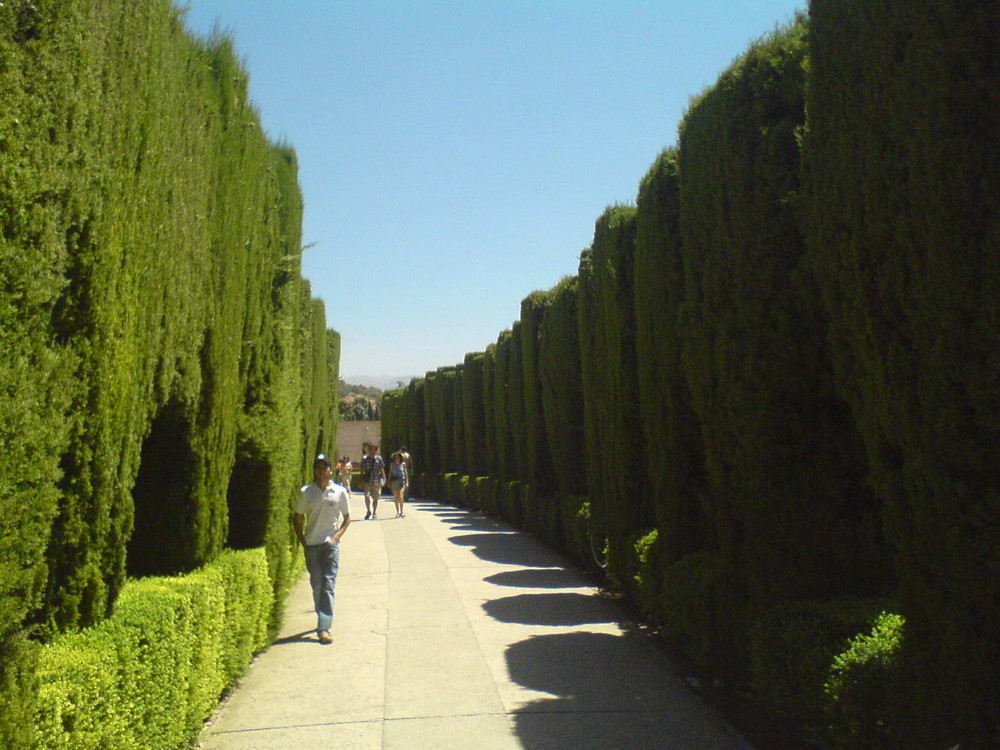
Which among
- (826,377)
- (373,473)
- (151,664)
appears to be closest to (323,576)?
(151,664)

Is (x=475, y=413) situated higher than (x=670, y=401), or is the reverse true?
(x=475, y=413)

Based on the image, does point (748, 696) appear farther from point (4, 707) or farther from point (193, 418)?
point (4, 707)

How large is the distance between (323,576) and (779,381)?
501cm

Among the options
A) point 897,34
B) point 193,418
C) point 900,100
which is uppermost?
point 897,34

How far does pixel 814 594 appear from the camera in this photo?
576 cm

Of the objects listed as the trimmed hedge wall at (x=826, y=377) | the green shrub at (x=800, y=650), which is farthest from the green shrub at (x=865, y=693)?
the green shrub at (x=800, y=650)

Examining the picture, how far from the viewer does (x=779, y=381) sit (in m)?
5.75

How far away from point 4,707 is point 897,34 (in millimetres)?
4242

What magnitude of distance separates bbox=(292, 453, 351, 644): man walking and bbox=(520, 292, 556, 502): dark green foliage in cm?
774

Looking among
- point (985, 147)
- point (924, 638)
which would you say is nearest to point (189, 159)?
point (985, 147)

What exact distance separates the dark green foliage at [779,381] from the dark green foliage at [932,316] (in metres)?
1.50

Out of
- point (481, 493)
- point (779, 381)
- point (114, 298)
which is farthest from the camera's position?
point (481, 493)

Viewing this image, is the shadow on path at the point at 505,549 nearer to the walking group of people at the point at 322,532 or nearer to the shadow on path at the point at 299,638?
the shadow on path at the point at 299,638

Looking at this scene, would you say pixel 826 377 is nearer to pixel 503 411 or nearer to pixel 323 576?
pixel 323 576
